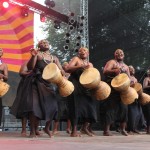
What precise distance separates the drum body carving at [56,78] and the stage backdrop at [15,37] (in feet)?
18.4

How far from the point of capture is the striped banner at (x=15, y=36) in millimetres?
11414

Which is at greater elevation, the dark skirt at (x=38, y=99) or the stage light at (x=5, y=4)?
the stage light at (x=5, y=4)

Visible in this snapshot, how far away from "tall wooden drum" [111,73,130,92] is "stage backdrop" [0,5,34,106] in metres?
5.27

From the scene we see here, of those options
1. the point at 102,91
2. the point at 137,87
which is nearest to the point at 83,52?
the point at 102,91

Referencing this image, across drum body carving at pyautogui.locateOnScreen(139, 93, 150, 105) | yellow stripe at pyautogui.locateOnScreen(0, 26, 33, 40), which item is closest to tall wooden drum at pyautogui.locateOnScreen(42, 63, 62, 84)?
drum body carving at pyautogui.locateOnScreen(139, 93, 150, 105)

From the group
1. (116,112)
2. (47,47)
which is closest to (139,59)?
(116,112)

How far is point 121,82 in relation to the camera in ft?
19.9

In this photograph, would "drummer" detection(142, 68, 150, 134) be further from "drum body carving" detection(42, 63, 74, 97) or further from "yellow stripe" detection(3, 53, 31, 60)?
"yellow stripe" detection(3, 53, 31, 60)

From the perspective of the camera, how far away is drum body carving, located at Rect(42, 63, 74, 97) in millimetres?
5262

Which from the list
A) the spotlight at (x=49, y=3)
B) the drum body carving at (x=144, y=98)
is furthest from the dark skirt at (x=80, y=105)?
the spotlight at (x=49, y=3)

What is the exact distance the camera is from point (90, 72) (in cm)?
579

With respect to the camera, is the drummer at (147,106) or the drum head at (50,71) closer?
the drum head at (50,71)

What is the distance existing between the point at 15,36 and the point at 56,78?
694 cm

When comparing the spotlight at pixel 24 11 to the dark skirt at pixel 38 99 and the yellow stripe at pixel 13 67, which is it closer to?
the yellow stripe at pixel 13 67
